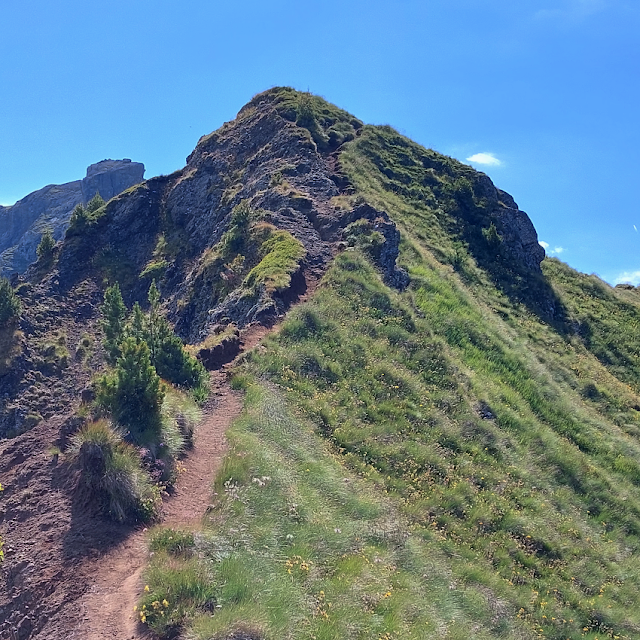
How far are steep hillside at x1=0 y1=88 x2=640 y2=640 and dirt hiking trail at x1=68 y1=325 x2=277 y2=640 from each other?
0.29 m

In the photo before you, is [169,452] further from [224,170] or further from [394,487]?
[224,170]

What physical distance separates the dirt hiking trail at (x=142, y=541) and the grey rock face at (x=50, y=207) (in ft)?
494

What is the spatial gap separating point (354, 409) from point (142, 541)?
8.12 metres

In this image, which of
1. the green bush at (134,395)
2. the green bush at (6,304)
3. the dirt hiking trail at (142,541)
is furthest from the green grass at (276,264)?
the green bush at (6,304)

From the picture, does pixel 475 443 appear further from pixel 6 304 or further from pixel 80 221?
pixel 80 221

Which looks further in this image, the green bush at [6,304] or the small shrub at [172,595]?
the green bush at [6,304]

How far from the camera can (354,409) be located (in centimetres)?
1722

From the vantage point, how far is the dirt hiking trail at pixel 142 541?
877cm

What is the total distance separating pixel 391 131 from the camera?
47.1 m

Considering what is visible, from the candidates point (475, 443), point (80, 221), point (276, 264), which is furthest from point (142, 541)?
point (80, 221)

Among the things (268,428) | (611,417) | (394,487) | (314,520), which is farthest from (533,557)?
(611,417)

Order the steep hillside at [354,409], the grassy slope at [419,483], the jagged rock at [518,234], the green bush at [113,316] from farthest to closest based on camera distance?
the jagged rock at [518,234]
the green bush at [113,316]
the grassy slope at [419,483]
the steep hillside at [354,409]

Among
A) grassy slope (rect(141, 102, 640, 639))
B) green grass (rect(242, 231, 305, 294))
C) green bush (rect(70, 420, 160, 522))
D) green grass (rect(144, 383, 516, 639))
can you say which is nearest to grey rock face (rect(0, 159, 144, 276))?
green grass (rect(242, 231, 305, 294))

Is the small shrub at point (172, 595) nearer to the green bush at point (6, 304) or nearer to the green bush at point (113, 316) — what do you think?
the green bush at point (113, 316)
